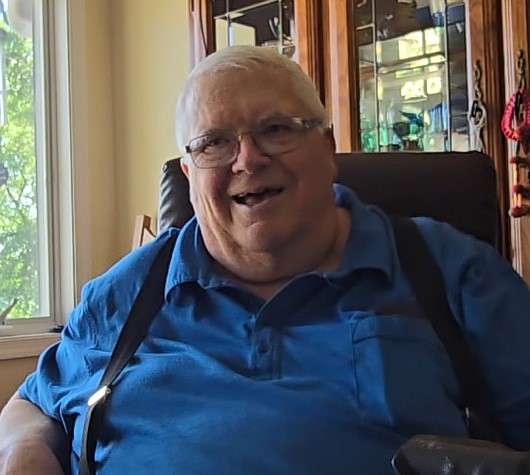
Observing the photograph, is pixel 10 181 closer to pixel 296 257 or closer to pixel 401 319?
pixel 296 257

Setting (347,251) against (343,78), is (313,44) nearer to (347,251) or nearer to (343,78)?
(343,78)

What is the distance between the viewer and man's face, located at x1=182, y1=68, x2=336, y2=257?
119 centimetres

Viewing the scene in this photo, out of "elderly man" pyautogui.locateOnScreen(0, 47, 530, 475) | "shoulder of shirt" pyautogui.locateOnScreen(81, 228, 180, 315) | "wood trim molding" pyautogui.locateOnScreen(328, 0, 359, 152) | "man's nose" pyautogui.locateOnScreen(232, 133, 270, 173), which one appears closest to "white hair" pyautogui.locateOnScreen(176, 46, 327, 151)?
"elderly man" pyautogui.locateOnScreen(0, 47, 530, 475)

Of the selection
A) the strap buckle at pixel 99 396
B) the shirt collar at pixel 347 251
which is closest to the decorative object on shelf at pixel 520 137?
the shirt collar at pixel 347 251

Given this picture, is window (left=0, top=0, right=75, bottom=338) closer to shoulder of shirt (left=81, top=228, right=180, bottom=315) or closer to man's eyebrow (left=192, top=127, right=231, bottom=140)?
shoulder of shirt (left=81, top=228, right=180, bottom=315)

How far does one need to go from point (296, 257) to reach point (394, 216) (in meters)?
0.17

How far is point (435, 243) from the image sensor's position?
45.2 inches

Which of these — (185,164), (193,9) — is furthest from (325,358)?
(193,9)

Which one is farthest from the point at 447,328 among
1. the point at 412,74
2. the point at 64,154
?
the point at 64,154

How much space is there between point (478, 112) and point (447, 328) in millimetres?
840

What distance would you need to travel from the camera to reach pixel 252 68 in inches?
47.4

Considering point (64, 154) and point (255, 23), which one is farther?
point (64, 154)

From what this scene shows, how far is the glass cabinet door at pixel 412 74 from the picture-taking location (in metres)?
1.85

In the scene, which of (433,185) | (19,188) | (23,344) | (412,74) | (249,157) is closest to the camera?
(249,157)
